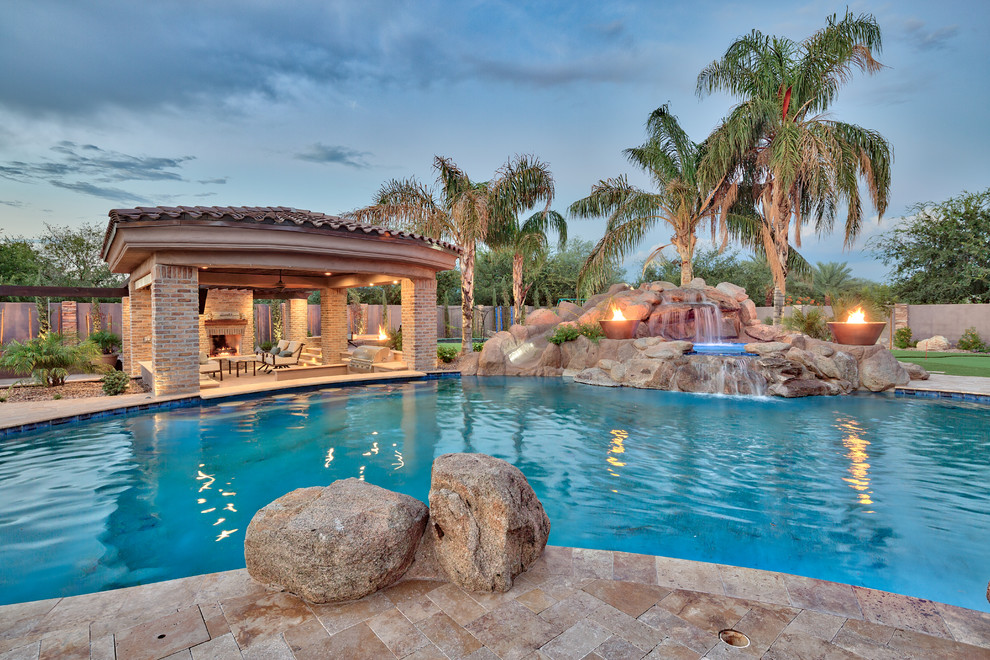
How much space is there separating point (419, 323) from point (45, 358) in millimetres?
8635

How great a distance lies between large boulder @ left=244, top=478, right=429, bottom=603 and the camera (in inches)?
102

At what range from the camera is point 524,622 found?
93.7 inches

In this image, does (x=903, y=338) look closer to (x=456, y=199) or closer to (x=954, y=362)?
(x=954, y=362)

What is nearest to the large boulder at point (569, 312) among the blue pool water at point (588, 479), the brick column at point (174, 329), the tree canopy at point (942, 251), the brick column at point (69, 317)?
the blue pool water at point (588, 479)

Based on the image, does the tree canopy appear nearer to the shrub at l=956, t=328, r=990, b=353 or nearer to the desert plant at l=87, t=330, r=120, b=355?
the shrub at l=956, t=328, r=990, b=353

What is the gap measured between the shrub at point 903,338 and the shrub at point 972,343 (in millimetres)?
1450

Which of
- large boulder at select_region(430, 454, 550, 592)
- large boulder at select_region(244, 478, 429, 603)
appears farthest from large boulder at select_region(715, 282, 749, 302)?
large boulder at select_region(244, 478, 429, 603)

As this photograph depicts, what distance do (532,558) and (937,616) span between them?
215cm

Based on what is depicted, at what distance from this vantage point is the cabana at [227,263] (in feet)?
30.6

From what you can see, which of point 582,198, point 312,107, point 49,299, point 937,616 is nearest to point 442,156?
point 582,198

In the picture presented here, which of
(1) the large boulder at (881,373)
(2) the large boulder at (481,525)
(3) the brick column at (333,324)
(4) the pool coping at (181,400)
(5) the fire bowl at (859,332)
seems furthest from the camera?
(3) the brick column at (333,324)

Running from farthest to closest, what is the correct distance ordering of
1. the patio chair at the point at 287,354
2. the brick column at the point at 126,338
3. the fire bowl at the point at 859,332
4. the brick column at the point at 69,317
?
the patio chair at the point at 287,354, the brick column at the point at 69,317, the brick column at the point at 126,338, the fire bowl at the point at 859,332

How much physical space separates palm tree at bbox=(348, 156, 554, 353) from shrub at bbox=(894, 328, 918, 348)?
53.3ft

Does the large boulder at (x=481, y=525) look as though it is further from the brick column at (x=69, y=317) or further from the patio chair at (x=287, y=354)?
the brick column at (x=69, y=317)
